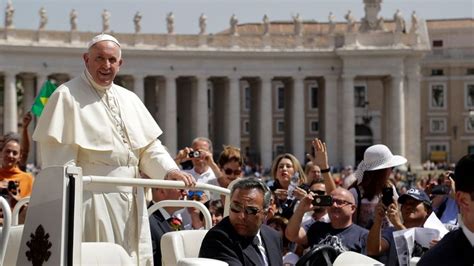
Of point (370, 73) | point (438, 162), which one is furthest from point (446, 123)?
point (370, 73)

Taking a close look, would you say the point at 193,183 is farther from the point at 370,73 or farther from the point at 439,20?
the point at 439,20

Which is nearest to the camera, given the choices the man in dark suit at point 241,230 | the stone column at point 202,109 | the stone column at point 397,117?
the man in dark suit at point 241,230

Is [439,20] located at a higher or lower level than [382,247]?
higher

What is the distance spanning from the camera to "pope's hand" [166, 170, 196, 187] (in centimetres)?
857

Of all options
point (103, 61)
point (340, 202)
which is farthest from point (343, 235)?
point (103, 61)

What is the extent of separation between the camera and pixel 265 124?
82500 millimetres

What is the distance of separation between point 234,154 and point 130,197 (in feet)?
18.0

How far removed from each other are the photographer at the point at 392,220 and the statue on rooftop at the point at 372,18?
78948 mm

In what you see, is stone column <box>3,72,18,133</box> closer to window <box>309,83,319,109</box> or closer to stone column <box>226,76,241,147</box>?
stone column <box>226,76,241,147</box>

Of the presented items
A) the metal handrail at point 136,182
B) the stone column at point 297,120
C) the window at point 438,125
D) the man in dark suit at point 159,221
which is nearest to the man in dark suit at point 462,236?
the metal handrail at point 136,182

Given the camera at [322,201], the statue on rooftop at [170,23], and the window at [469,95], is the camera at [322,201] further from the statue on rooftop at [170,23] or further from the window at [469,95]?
the window at [469,95]

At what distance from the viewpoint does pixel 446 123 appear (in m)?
105

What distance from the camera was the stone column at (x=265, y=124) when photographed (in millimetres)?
81875

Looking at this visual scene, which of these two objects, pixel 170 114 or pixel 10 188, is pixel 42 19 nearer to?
pixel 170 114
